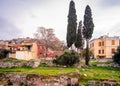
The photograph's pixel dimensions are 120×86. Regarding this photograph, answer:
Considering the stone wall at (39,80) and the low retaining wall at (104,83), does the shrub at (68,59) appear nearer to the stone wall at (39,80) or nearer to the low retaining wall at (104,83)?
the stone wall at (39,80)

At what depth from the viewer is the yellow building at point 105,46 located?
210 feet

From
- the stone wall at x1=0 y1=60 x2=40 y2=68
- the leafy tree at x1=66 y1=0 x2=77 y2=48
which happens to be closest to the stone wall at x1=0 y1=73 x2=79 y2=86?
the stone wall at x1=0 y1=60 x2=40 y2=68

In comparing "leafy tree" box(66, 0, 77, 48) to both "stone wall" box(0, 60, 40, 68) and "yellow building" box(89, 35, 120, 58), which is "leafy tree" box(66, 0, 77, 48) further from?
"yellow building" box(89, 35, 120, 58)

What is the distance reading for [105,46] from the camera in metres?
64.9

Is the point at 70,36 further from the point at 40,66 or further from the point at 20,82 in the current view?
the point at 20,82

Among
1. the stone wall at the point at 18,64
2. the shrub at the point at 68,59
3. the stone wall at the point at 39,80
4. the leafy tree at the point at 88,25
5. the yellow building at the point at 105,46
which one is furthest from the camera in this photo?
the yellow building at the point at 105,46

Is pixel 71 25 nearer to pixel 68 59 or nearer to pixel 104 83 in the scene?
pixel 68 59

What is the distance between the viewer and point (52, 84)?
112ft

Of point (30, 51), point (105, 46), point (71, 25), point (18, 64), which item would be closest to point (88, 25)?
point (71, 25)

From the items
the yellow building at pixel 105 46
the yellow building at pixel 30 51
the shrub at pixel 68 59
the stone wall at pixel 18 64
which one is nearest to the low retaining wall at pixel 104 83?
the shrub at pixel 68 59

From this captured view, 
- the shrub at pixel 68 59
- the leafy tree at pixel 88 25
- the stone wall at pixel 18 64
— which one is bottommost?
the stone wall at pixel 18 64

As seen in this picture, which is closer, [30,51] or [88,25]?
[88,25]

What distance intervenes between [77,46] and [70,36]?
6.18 m

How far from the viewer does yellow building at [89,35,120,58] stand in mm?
64062
